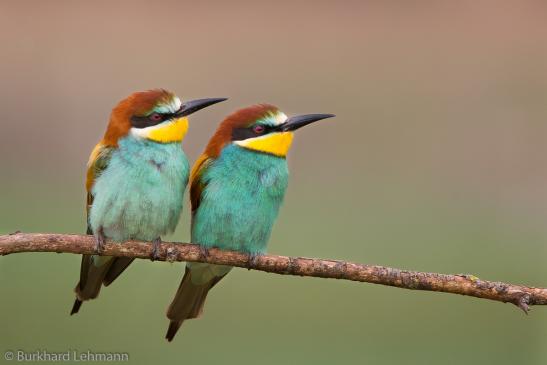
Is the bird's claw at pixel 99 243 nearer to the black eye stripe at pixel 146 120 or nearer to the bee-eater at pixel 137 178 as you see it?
the bee-eater at pixel 137 178

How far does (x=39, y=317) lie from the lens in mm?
3711

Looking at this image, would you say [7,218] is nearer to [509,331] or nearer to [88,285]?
[88,285]

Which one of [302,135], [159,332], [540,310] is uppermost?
[302,135]

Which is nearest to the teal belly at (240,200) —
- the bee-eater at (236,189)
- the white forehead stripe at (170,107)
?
the bee-eater at (236,189)

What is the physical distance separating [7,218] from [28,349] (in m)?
1.16

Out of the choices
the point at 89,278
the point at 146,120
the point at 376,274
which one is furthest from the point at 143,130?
the point at 376,274

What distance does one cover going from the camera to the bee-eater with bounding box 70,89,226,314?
2.54 meters

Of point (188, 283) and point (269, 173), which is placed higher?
point (269, 173)

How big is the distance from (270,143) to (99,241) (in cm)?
55

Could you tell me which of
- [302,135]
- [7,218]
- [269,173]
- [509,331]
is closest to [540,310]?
[509,331]

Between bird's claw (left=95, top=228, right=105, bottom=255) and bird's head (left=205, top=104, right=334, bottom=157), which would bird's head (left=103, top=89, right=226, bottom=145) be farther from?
bird's claw (left=95, top=228, right=105, bottom=255)

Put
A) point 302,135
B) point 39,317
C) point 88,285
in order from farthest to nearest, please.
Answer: point 302,135, point 39,317, point 88,285

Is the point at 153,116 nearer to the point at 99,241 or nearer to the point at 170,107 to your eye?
the point at 170,107

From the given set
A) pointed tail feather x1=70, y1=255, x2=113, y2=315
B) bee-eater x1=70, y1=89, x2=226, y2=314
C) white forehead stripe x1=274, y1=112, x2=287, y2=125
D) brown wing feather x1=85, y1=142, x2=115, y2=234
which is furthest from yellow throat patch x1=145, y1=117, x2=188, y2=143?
pointed tail feather x1=70, y1=255, x2=113, y2=315
